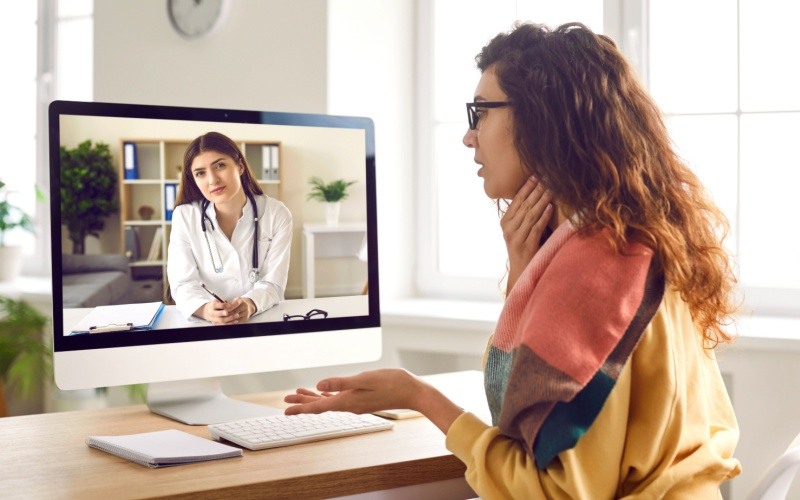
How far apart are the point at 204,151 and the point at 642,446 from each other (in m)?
0.99

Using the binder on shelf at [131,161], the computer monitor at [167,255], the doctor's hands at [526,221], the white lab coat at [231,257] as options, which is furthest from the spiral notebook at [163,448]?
the doctor's hands at [526,221]

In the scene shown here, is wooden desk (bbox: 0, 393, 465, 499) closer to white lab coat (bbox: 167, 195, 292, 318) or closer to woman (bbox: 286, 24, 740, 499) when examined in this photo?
woman (bbox: 286, 24, 740, 499)

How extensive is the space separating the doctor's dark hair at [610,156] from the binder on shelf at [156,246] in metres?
0.68

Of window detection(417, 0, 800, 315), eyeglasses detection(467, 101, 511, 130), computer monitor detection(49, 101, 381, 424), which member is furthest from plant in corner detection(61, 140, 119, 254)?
window detection(417, 0, 800, 315)

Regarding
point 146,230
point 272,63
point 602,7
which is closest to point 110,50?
point 272,63

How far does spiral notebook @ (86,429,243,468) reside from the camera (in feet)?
5.02

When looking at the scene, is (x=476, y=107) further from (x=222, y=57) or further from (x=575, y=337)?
(x=222, y=57)

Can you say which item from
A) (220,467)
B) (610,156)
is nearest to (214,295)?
(220,467)

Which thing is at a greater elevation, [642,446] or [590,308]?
[590,308]

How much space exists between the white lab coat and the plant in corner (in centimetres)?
13

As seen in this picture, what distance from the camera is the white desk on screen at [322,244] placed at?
1.89 meters

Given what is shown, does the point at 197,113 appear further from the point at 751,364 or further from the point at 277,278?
the point at 751,364

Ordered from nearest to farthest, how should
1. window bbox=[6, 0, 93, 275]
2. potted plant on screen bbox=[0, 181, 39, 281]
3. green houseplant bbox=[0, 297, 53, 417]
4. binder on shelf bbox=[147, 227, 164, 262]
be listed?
binder on shelf bbox=[147, 227, 164, 262] → green houseplant bbox=[0, 297, 53, 417] → potted plant on screen bbox=[0, 181, 39, 281] → window bbox=[6, 0, 93, 275]

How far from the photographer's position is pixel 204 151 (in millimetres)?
1829
